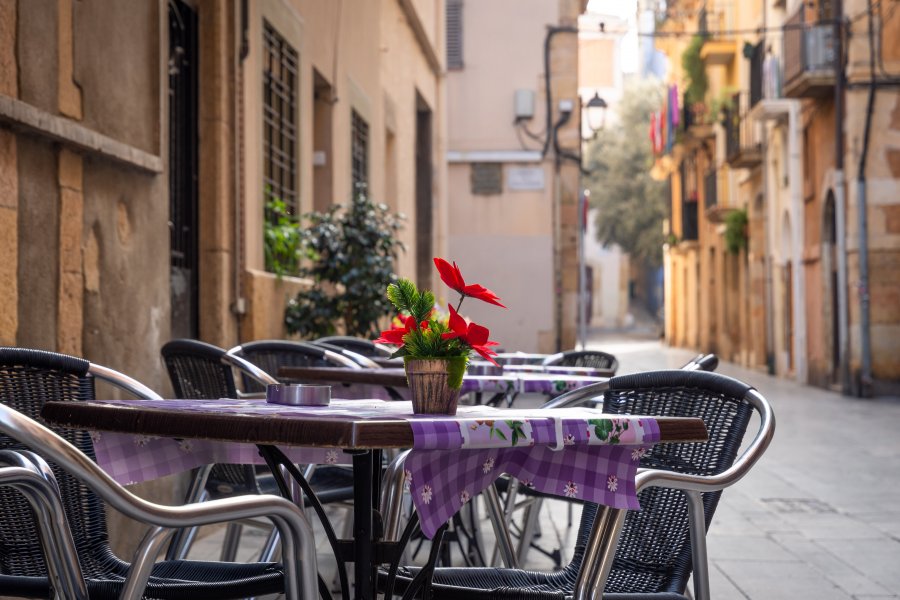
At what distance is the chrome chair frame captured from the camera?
6.95 ft

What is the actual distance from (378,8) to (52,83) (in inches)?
351

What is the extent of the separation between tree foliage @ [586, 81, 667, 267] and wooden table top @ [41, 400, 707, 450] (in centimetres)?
4379

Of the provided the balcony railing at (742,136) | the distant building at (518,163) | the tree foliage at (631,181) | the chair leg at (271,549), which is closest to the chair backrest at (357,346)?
the chair leg at (271,549)

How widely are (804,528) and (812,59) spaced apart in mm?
14137

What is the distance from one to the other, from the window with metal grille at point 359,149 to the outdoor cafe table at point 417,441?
959 centimetres

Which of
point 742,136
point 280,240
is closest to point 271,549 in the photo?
point 280,240

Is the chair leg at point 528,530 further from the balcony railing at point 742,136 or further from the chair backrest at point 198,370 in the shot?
the balcony railing at point 742,136

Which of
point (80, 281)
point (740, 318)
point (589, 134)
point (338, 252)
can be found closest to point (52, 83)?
point (80, 281)

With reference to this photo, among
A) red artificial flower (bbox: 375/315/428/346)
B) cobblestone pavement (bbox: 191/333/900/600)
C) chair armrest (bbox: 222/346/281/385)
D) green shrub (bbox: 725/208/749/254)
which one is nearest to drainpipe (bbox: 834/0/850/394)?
cobblestone pavement (bbox: 191/333/900/600)

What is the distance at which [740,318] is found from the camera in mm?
31000

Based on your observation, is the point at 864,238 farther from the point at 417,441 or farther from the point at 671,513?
the point at 417,441

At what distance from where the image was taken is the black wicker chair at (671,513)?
2.79 meters

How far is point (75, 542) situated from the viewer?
2863 millimetres

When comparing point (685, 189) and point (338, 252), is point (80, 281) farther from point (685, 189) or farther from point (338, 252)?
point (685, 189)
